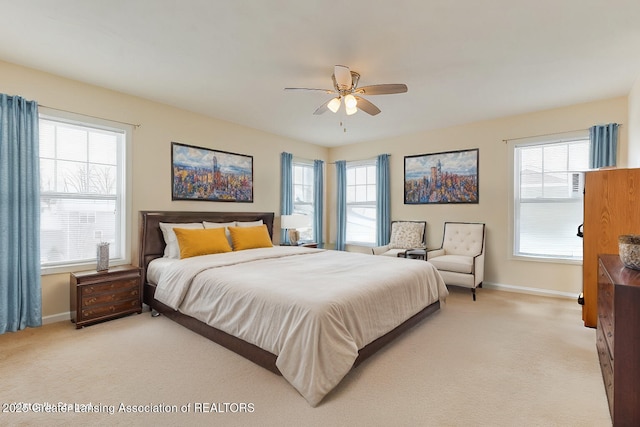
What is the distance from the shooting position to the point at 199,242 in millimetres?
3887

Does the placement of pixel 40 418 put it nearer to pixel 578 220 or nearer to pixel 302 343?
pixel 302 343

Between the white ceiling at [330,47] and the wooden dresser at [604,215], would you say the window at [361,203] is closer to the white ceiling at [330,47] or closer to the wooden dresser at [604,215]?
the white ceiling at [330,47]

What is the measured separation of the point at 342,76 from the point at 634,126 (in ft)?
11.5

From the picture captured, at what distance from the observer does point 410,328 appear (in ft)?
10.5

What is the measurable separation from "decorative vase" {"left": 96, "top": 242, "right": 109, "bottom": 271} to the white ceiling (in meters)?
1.92

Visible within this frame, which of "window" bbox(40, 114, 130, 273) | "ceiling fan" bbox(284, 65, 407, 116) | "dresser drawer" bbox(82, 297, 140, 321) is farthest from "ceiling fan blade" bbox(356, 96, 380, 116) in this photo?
"dresser drawer" bbox(82, 297, 140, 321)

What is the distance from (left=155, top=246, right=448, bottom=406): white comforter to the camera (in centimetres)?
207

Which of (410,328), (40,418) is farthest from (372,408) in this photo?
(40,418)

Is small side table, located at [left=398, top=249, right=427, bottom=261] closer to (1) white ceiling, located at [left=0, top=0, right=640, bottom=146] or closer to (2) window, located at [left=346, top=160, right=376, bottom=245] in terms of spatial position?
(2) window, located at [left=346, top=160, right=376, bottom=245]

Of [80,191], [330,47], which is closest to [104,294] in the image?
[80,191]

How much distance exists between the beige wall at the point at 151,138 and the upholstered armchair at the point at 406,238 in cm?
220

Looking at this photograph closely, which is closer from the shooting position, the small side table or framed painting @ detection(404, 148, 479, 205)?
the small side table

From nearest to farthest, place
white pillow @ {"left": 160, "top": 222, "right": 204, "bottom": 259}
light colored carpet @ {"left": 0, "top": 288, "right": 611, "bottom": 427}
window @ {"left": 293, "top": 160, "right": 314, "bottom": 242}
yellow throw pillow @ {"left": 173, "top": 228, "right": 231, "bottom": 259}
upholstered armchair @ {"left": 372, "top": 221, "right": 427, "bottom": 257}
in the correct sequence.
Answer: light colored carpet @ {"left": 0, "top": 288, "right": 611, "bottom": 427}
yellow throw pillow @ {"left": 173, "top": 228, "right": 231, "bottom": 259}
white pillow @ {"left": 160, "top": 222, "right": 204, "bottom": 259}
upholstered armchair @ {"left": 372, "top": 221, "right": 427, "bottom": 257}
window @ {"left": 293, "top": 160, "right": 314, "bottom": 242}

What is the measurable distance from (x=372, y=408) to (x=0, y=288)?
11.9 ft
